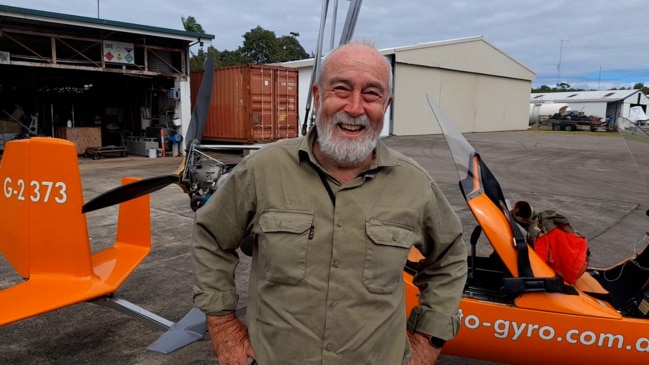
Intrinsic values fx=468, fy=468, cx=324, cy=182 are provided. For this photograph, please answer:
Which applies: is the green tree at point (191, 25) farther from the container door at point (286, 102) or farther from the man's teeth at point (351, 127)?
the man's teeth at point (351, 127)

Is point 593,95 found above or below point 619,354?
above

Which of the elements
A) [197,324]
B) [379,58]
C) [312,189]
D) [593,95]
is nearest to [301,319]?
[312,189]

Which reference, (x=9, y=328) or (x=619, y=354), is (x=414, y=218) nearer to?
(x=619, y=354)

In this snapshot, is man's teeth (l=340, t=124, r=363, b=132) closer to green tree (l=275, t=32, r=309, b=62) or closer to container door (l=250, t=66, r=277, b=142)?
container door (l=250, t=66, r=277, b=142)

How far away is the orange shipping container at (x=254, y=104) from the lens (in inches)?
622

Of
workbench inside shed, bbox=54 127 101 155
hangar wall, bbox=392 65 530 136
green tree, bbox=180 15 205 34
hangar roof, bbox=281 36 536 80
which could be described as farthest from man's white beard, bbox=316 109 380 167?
green tree, bbox=180 15 205 34

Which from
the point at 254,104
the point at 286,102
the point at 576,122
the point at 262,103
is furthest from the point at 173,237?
the point at 576,122

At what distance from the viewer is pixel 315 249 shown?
58.9 inches

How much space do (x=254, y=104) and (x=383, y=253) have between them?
14.8m

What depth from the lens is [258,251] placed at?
160 cm

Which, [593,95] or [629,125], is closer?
[629,125]

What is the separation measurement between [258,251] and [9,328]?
3.17 meters

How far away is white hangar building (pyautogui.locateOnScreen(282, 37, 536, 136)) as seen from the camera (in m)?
27.2

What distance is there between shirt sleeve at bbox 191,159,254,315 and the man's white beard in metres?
0.28
